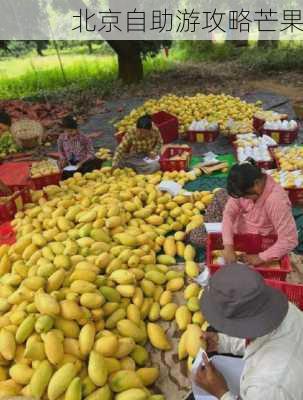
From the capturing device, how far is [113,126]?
844 centimetres

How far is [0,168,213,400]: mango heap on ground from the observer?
7.64 feet

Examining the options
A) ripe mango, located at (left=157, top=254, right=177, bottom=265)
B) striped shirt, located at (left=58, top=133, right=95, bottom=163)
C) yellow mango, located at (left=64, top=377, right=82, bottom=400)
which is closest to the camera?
yellow mango, located at (left=64, top=377, right=82, bottom=400)

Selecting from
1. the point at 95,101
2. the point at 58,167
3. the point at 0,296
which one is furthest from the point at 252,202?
the point at 95,101

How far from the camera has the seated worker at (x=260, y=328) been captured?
1607mm

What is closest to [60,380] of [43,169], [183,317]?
[183,317]

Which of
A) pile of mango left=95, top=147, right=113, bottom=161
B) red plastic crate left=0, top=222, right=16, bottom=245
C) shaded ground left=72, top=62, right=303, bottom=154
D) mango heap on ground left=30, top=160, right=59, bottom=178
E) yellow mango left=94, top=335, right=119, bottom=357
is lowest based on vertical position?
yellow mango left=94, top=335, right=119, bottom=357

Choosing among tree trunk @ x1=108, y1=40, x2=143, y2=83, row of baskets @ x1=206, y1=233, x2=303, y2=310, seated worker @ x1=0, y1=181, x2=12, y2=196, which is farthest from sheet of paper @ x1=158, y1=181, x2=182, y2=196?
tree trunk @ x1=108, y1=40, x2=143, y2=83

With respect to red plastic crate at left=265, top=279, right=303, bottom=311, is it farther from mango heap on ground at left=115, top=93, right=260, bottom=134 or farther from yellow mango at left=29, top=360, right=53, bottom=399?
mango heap on ground at left=115, top=93, right=260, bottom=134

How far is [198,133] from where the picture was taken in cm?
701

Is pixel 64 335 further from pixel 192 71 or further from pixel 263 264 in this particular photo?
pixel 192 71

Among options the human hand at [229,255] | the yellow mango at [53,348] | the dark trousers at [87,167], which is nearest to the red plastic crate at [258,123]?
the dark trousers at [87,167]

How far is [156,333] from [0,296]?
1.12m

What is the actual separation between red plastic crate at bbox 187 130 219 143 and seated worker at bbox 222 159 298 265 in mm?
3769

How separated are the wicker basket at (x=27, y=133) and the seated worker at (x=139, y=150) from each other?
2326mm
